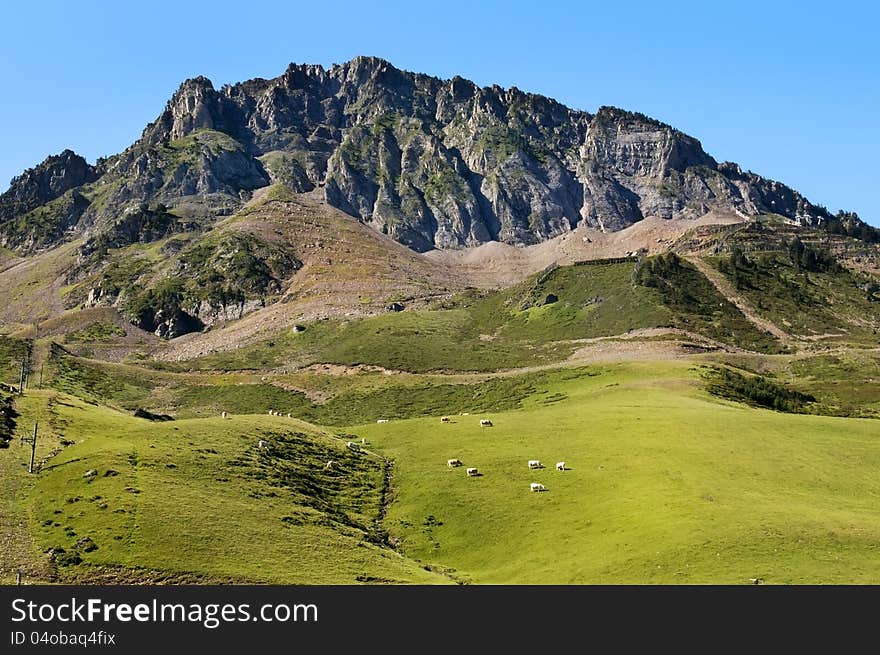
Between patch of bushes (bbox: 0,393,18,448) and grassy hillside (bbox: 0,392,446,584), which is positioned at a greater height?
patch of bushes (bbox: 0,393,18,448)

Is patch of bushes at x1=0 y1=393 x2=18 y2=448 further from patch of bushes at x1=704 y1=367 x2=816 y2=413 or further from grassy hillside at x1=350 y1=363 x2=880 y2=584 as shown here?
patch of bushes at x1=704 y1=367 x2=816 y2=413

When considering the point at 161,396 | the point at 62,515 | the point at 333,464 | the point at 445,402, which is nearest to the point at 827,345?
the point at 445,402

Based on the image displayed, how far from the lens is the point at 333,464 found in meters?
90.9

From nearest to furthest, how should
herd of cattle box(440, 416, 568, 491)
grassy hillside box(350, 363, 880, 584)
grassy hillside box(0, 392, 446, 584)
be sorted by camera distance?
grassy hillside box(0, 392, 446, 584)
grassy hillside box(350, 363, 880, 584)
herd of cattle box(440, 416, 568, 491)

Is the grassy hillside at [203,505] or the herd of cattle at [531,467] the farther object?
the herd of cattle at [531,467]

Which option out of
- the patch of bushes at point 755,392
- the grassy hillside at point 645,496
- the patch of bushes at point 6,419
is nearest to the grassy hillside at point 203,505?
the patch of bushes at point 6,419

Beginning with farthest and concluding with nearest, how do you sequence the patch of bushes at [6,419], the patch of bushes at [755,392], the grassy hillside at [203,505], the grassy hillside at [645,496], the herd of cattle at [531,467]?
the patch of bushes at [755,392] < the herd of cattle at [531,467] < the patch of bushes at [6,419] < the grassy hillside at [645,496] < the grassy hillside at [203,505]

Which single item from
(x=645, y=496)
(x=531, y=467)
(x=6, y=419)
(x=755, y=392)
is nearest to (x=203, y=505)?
(x=6, y=419)

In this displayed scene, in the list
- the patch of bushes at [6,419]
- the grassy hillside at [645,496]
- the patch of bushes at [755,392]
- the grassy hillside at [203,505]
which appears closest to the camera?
the grassy hillside at [203,505]

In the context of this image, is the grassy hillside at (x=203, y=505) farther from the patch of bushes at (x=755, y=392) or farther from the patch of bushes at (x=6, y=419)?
the patch of bushes at (x=755, y=392)

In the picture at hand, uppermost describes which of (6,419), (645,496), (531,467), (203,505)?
(6,419)

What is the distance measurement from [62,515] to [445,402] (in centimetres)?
11008

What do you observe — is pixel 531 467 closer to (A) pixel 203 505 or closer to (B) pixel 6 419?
(A) pixel 203 505

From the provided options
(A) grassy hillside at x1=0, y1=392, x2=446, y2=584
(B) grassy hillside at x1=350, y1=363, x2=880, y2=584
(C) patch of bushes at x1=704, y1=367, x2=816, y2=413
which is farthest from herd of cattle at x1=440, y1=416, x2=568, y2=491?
(C) patch of bushes at x1=704, y1=367, x2=816, y2=413
